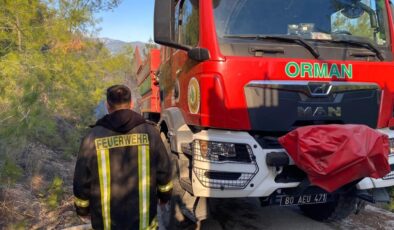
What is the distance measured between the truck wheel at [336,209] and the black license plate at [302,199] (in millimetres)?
723

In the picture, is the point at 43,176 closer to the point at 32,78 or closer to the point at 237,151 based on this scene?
the point at 32,78

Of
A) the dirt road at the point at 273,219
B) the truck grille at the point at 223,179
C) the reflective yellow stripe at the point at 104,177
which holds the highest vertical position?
the reflective yellow stripe at the point at 104,177

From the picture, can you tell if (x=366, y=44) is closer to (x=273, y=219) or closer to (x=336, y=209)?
(x=336, y=209)

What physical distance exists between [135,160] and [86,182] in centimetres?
33

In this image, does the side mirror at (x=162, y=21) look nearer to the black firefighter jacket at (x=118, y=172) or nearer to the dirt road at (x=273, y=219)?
the black firefighter jacket at (x=118, y=172)

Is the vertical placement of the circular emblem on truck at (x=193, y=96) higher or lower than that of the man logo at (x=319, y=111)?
higher

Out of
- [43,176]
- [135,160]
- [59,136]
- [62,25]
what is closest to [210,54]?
[135,160]

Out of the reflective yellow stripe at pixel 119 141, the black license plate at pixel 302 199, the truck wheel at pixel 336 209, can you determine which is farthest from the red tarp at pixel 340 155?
the truck wheel at pixel 336 209

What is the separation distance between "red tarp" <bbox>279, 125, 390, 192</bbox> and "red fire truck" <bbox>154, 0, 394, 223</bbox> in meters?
0.27

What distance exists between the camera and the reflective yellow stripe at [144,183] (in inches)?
100

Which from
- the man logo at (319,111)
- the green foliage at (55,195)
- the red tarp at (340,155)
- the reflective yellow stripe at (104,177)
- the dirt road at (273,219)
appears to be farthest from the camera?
the green foliage at (55,195)

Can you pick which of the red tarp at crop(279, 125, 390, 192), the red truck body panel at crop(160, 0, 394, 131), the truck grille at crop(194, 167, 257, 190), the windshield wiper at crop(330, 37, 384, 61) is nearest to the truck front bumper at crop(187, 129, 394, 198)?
the truck grille at crop(194, 167, 257, 190)

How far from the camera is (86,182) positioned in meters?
2.54

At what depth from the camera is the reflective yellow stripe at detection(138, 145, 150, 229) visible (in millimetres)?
2547
